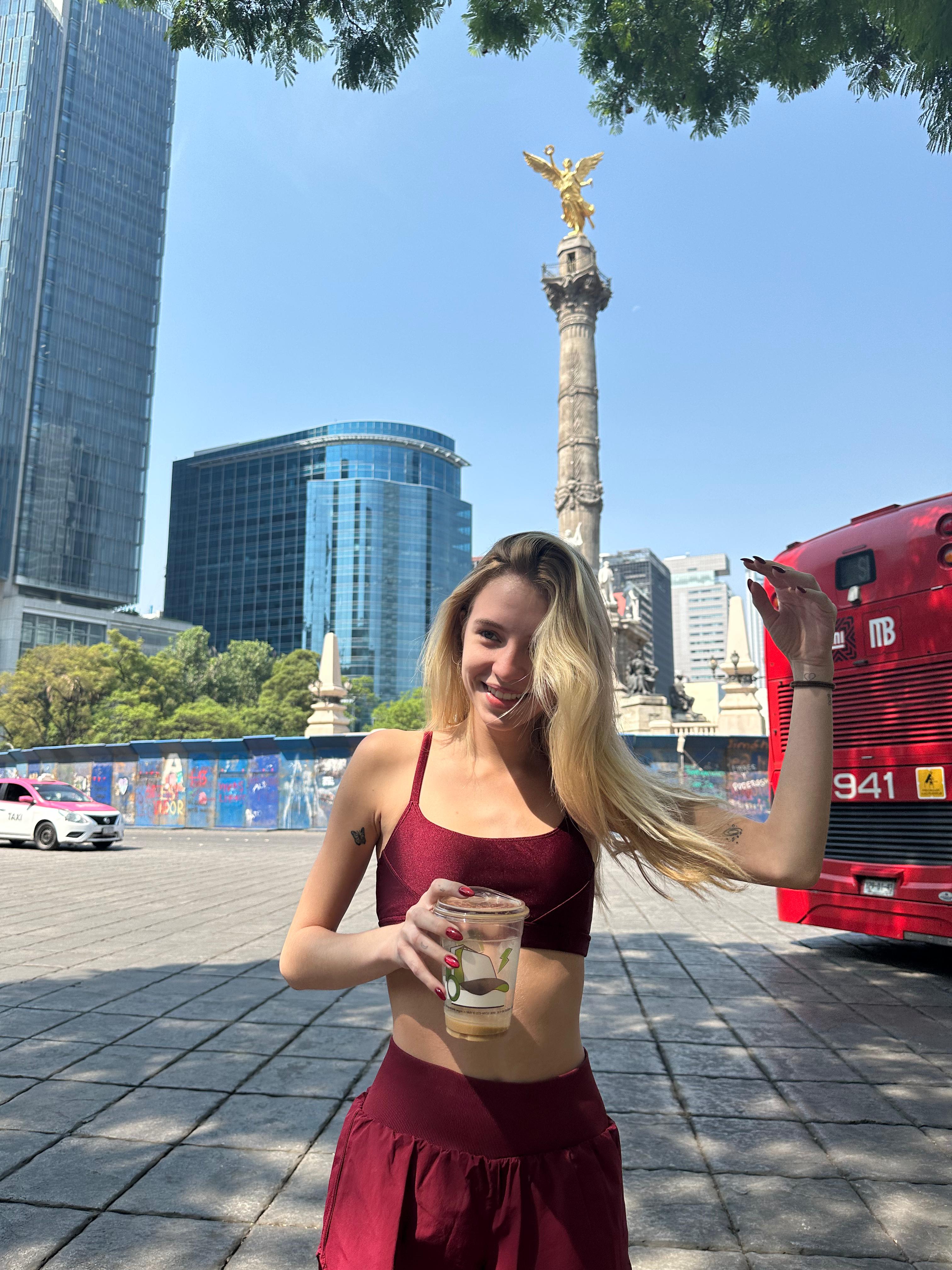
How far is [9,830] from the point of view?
18406 millimetres

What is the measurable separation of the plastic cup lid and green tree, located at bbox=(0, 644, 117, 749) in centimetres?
4706

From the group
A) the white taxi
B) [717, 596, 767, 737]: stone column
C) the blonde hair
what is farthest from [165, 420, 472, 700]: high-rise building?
the blonde hair

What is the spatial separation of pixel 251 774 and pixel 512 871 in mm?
23495

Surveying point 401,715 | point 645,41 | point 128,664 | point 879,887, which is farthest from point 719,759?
point 401,715

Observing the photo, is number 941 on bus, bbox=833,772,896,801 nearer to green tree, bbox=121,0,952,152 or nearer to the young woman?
green tree, bbox=121,0,952,152

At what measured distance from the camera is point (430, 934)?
4.00ft

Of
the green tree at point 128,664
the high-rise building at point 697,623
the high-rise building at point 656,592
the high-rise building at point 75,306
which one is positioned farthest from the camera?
the high-rise building at point 697,623

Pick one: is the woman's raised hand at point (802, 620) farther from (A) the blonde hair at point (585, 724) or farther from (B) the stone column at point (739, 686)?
(B) the stone column at point (739, 686)

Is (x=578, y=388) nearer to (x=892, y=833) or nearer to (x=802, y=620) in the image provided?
(x=892, y=833)

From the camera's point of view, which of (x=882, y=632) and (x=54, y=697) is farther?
(x=54, y=697)

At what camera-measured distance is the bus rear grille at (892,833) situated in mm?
6297

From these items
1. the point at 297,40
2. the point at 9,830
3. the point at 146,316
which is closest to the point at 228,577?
the point at 146,316

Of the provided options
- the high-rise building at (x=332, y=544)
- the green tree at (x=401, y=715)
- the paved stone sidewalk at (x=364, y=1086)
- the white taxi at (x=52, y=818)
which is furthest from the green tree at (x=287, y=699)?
the paved stone sidewalk at (x=364, y=1086)

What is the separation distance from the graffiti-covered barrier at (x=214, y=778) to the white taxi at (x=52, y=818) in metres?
4.90
